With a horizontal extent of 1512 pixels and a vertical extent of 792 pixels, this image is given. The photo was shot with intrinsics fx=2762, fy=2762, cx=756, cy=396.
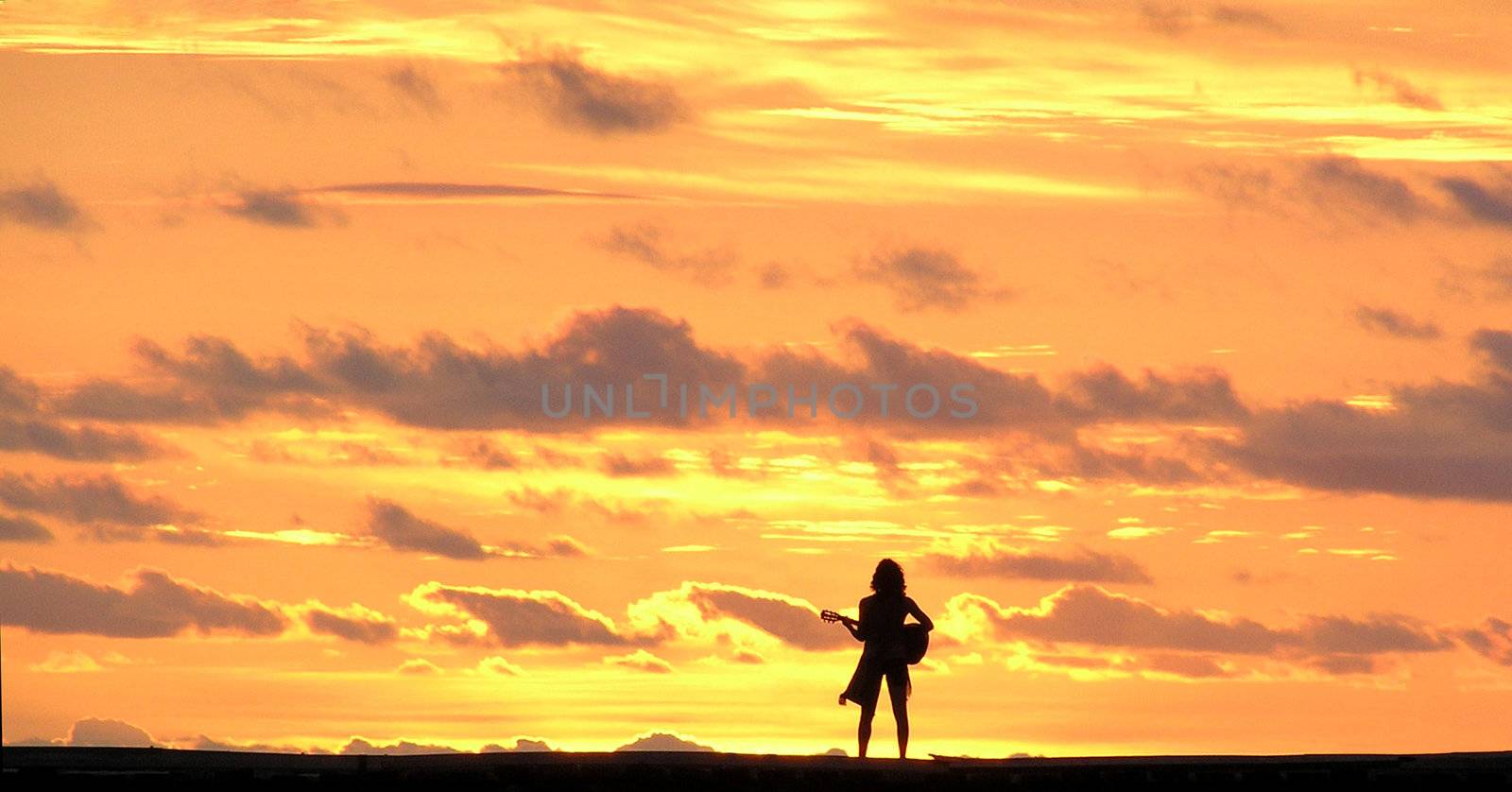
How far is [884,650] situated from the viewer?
30.9 metres

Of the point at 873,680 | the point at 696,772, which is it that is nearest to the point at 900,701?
the point at 873,680

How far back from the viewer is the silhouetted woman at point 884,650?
3081 cm

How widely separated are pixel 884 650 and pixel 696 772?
506cm

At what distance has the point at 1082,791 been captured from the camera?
26359 mm

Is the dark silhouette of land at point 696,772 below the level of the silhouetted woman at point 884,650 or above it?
below

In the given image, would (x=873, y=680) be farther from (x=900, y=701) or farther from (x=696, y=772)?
(x=696, y=772)

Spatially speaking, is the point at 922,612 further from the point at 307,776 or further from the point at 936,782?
the point at 307,776

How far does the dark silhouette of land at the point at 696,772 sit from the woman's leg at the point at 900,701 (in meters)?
1.26

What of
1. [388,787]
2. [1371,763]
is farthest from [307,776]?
[1371,763]

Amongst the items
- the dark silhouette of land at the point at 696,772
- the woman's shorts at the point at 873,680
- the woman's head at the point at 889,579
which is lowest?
the dark silhouette of land at the point at 696,772

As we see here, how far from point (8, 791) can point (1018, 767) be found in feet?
33.3

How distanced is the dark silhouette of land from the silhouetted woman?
5.09 feet

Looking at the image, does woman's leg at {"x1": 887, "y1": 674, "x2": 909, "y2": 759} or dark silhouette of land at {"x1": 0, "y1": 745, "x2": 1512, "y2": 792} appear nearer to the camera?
dark silhouette of land at {"x1": 0, "y1": 745, "x2": 1512, "y2": 792}

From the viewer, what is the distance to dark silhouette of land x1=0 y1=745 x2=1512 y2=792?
2578cm
